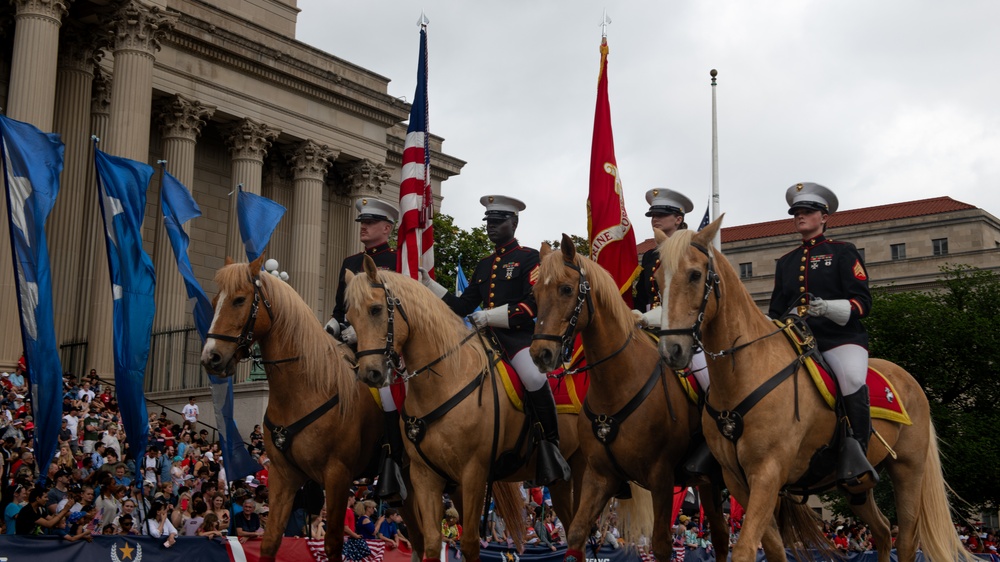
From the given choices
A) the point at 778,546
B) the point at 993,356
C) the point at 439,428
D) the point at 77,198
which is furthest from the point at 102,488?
the point at 993,356

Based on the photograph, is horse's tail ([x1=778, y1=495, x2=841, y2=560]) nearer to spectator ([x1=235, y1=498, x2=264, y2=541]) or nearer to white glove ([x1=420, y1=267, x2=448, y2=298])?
white glove ([x1=420, y1=267, x2=448, y2=298])

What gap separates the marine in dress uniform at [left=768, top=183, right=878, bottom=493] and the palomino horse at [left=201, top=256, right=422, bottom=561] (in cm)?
422

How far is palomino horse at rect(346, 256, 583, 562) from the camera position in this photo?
8961 millimetres


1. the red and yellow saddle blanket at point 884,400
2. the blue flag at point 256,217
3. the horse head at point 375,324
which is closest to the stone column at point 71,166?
the blue flag at point 256,217

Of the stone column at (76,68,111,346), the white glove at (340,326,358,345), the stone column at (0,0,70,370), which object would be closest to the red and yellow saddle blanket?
the white glove at (340,326,358,345)

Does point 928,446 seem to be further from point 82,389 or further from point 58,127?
point 58,127

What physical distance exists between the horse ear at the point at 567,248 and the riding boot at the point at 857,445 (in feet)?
8.38

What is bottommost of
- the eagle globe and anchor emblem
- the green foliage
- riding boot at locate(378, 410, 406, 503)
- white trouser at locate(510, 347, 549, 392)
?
the eagle globe and anchor emblem

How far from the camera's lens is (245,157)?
3638 centimetres

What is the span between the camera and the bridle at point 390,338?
8.81 m

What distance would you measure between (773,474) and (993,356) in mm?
43852

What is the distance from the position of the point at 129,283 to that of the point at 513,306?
243 inches

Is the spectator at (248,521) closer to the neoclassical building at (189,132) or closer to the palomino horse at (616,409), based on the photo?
the palomino horse at (616,409)

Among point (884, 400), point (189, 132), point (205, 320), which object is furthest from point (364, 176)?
point (884, 400)
